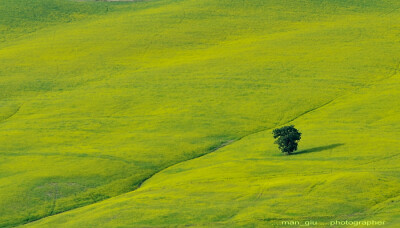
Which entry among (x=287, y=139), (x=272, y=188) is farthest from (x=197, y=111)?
(x=272, y=188)

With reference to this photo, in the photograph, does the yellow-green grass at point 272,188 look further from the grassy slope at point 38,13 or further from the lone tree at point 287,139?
the grassy slope at point 38,13

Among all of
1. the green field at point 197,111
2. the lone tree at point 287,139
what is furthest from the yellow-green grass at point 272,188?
the lone tree at point 287,139

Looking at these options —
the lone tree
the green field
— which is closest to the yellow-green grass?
the green field

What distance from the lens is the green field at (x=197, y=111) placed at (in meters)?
40.3

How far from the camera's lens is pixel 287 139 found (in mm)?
49594

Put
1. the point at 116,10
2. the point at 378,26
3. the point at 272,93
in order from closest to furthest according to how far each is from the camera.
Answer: the point at 272,93
the point at 378,26
the point at 116,10

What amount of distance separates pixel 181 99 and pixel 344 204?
2938 centimetres

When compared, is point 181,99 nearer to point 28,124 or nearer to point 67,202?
point 28,124

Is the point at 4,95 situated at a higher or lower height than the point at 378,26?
lower

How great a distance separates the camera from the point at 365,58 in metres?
73.9

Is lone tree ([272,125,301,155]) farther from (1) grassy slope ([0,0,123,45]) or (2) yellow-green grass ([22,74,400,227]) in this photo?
(1) grassy slope ([0,0,123,45])

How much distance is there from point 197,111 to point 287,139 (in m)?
14.1

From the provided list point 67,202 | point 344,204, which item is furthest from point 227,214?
point 67,202

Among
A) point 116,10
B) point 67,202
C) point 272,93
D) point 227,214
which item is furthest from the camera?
point 116,10
